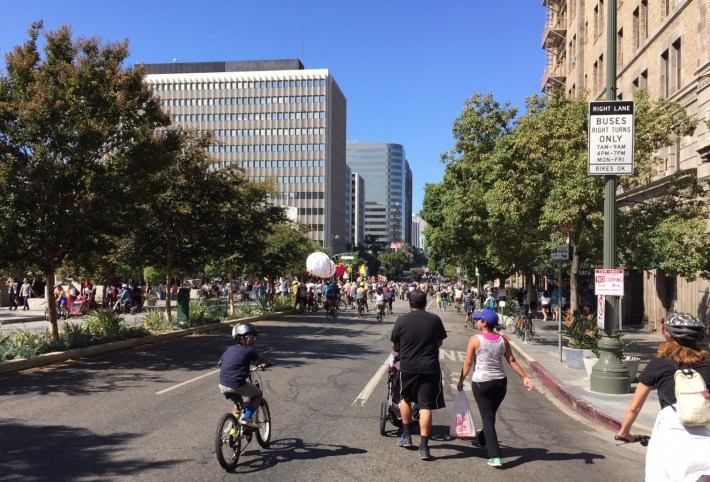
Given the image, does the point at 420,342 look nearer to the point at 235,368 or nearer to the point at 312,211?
the point at 235,368

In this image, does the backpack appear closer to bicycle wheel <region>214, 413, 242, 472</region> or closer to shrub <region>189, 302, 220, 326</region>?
bicycle wheel <region>214, 413, 242, 472</region>

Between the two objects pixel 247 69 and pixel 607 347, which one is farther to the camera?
pixel 247 69

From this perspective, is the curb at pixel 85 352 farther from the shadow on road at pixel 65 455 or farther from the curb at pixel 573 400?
the curb at pixel 573 400

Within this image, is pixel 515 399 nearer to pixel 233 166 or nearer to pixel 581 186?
pixel 581 186

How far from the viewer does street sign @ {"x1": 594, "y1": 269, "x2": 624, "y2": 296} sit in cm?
1031

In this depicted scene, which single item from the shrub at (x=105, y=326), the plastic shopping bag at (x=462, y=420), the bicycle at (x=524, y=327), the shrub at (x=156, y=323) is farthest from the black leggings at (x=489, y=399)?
→ the shrub at (x=156, y=323)

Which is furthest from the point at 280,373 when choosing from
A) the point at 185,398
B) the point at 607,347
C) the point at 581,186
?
the point at 581,186

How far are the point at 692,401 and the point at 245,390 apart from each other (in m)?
4.26

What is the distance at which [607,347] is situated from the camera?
10.2 meters

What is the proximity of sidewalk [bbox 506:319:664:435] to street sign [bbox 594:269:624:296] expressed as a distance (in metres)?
1.83

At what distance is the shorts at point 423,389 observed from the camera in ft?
20.6

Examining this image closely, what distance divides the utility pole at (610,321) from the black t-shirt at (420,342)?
17.3ft

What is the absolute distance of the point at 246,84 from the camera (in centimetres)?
12219

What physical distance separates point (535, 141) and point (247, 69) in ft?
395
